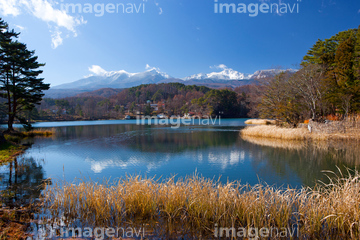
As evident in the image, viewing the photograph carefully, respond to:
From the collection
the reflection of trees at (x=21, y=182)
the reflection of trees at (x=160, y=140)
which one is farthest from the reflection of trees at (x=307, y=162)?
the reflection of trees at (x=21, y=182)

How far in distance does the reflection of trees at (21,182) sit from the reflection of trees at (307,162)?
23.8ft

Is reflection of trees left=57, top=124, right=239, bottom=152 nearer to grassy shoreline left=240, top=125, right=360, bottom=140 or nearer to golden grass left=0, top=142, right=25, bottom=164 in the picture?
grassy shoreline left=240, top=125, right=360, bottom=140

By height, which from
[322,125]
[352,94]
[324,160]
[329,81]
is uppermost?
[329,81]

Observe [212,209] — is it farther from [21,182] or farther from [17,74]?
[17,74]

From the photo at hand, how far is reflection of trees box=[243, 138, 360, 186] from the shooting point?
24.1 feet

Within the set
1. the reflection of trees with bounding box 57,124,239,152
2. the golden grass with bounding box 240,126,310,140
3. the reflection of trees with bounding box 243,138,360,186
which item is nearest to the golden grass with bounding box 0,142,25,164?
the reflection of trees with bounding box 57,124,239,152

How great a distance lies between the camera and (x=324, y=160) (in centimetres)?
912

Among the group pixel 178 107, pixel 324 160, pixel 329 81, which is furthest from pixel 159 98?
pixel 324 160

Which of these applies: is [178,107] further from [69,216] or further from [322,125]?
[69,216]

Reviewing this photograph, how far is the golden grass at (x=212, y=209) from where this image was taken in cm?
333

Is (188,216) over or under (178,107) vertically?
under

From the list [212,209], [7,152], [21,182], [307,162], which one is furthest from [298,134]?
[7,152]

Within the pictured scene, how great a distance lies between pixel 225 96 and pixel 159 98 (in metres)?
36.9

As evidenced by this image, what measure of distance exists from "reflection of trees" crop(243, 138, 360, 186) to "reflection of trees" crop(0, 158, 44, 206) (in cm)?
727
